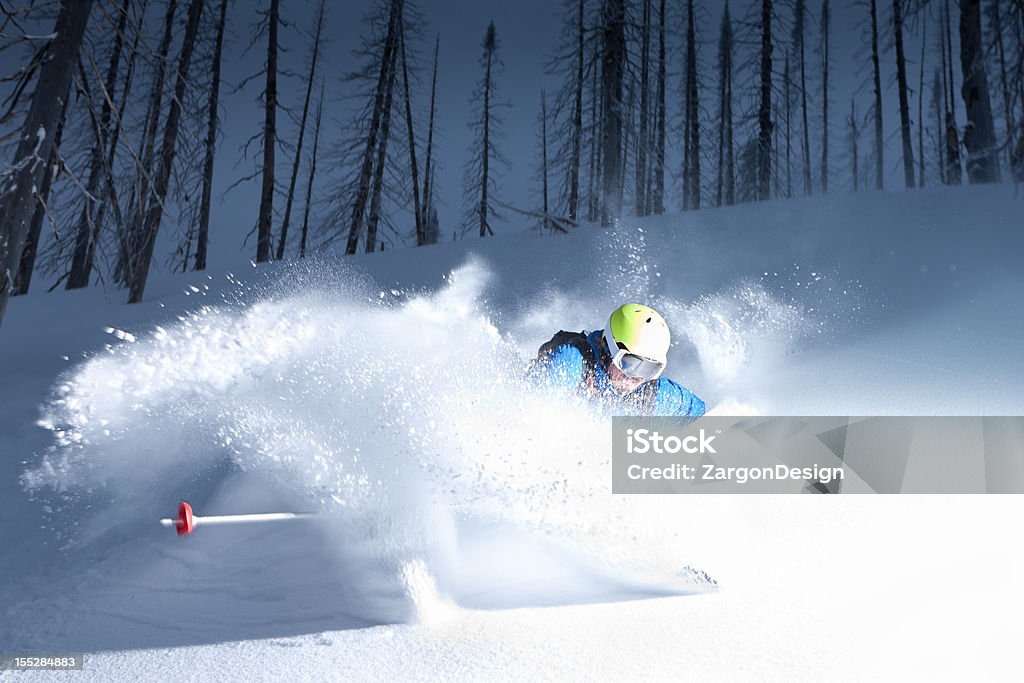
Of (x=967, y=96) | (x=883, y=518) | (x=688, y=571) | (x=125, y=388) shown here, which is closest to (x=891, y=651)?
(x=688, y=571)

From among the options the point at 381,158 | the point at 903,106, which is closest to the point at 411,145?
the point at 381,158

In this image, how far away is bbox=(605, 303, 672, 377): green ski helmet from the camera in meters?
5.19

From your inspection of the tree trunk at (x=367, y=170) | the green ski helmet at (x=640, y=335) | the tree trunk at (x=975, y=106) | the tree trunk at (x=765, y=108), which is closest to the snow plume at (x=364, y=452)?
the green ski helmet at (x=640, y=335)

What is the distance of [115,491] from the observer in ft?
18.4

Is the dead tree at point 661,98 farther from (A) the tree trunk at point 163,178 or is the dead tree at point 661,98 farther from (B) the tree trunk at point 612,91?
(A) the tree trunk at point 163,178

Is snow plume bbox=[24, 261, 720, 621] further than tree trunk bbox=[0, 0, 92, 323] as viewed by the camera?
No

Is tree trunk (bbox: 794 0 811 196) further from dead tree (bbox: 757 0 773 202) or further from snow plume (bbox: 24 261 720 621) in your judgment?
snow plume (bbox: 24 261 720 621)

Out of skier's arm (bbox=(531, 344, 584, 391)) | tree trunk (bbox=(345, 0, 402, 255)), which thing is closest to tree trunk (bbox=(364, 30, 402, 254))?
tree trunk (bbox=(345, 0, 402, 255))

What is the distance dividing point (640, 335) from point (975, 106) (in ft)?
36.4

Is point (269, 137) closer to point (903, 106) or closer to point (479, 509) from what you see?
point (479, 509)

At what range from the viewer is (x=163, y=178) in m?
12.5

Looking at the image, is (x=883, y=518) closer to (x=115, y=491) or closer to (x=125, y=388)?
(x=115, y=491)

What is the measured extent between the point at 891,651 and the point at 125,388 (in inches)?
266

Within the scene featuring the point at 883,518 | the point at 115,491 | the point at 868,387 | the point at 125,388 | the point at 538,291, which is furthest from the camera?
the point at 538,291
